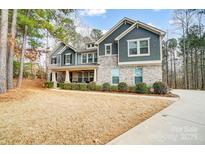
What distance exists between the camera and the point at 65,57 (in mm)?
16422

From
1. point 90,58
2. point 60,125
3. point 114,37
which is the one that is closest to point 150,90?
point 114,37

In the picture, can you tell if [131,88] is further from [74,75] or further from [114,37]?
[74,75]

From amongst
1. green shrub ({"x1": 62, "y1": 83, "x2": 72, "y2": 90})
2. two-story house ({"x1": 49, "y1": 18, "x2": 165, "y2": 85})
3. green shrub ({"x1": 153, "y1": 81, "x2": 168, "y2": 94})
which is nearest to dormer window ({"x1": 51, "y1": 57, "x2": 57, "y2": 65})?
two-story house ({"x1": 49, "y1": 18, "x2": 165, "y2": 85})

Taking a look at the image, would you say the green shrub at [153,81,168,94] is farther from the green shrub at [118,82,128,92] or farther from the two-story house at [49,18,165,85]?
the green shrub at [118,82,128,92]

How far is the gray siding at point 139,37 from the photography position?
10750 millimetres

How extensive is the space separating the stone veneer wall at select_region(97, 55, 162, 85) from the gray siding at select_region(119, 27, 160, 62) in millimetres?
557

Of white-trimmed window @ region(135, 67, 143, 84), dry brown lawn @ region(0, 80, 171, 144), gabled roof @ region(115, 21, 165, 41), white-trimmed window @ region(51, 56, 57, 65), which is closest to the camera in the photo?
dry brown lawn @ region(0, 80, 171, 144)

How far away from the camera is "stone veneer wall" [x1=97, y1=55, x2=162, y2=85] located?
427 inches

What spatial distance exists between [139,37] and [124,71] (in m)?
2.63

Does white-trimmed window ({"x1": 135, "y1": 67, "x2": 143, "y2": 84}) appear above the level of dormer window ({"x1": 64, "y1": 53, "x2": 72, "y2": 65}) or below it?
below

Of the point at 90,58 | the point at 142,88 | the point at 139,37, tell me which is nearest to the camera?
the point at 142,88

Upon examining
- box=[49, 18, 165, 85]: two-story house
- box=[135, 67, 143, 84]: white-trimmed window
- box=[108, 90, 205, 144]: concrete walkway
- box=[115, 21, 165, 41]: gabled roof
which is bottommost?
box=[108, 90, 205, 144]: concrete walkway

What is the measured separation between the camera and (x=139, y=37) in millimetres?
11250

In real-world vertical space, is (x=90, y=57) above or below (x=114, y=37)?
below
